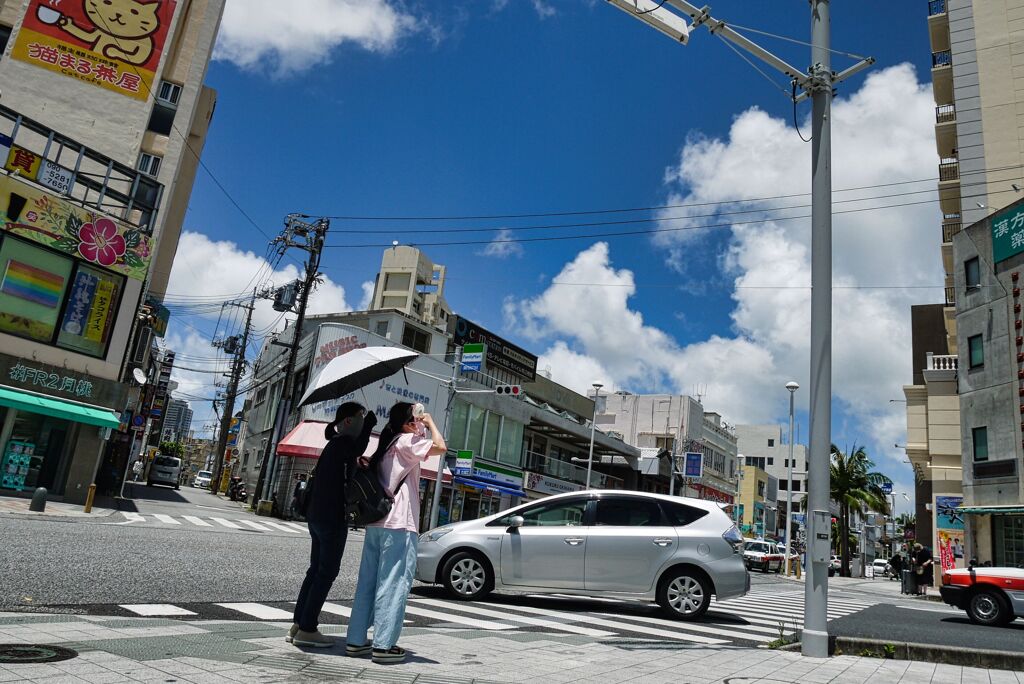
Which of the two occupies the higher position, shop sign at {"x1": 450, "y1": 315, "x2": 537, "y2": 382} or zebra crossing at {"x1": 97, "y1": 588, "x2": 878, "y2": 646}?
shop sign at {"x1": 450, "y1": 315, "x2": 537, "y2": 382}

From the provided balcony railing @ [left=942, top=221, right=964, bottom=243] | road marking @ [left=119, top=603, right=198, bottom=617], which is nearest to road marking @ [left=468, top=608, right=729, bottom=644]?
road marking @ [left=119, top=603, right=198, bottom=617]

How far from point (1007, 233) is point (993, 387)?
5896 millimetres

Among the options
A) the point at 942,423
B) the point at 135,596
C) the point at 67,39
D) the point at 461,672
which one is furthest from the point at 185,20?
the point at 942,423

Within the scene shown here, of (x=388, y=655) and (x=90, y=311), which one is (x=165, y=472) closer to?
(x=90, y=311)

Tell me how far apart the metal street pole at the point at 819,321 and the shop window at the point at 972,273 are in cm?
2534

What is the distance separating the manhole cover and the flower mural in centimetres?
2070

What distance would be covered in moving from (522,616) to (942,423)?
30.7m

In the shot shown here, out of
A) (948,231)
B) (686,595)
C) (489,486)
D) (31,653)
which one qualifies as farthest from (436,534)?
(948,231)

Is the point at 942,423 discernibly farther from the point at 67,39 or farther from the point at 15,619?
the point at 67,39

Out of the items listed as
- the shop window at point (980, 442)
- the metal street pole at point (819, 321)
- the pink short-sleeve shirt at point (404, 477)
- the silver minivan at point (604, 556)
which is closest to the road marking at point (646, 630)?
the silver minivan at point (604, 556)

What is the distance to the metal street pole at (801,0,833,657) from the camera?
6863 millimetres

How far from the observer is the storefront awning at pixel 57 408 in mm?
19266

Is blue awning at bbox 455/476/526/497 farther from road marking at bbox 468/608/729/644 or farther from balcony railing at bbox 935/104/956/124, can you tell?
balcony railing at bbox 935/104/956/124

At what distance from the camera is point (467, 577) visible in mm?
9711
